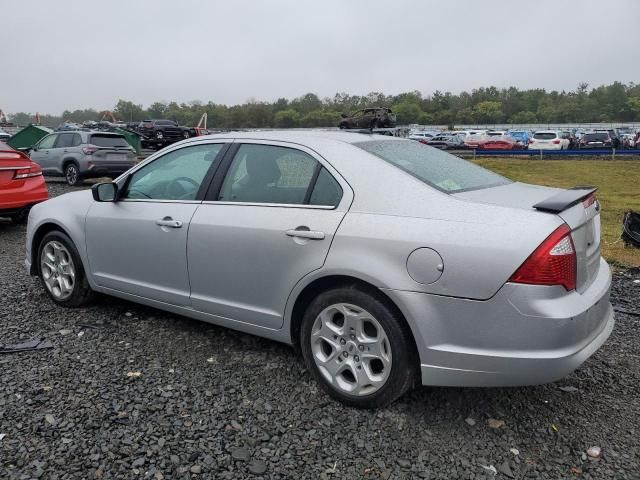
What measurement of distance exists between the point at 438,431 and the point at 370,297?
777mm

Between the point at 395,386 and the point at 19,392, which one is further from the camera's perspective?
the point at 19,392

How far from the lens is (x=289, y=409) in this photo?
9.81 feet

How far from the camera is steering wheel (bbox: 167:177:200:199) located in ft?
12.3

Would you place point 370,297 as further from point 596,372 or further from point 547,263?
point 596,372

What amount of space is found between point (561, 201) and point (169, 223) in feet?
7.98

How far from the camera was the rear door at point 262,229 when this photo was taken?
3016 mm

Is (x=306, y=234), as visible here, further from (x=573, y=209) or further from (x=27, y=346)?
(x=27, y=346)

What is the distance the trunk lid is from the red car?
22.7ft

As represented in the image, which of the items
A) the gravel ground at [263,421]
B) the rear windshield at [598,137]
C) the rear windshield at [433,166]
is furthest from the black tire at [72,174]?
the rear windshield at [598,137]

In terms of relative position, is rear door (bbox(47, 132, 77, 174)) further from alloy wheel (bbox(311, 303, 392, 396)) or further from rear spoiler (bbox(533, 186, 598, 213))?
rear spoiler (bbox(533, 186, 598, 213))

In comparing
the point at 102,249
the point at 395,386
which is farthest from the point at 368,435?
the point at 102,249

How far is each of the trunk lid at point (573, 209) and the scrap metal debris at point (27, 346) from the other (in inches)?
119

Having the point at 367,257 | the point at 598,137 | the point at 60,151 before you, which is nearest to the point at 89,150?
the point at 60,151

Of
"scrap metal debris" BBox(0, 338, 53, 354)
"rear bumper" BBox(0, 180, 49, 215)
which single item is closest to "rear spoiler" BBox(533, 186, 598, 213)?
"scrap metal debris" BBox(0, 338, 53, 354)
